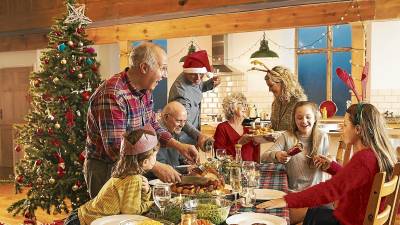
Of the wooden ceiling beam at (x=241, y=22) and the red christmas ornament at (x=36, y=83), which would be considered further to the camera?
the wooden ceiling beam at (x=241, y=22)

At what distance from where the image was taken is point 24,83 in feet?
27.2

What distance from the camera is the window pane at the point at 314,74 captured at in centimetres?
902

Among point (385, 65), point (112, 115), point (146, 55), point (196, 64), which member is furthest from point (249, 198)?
point (385, 65)

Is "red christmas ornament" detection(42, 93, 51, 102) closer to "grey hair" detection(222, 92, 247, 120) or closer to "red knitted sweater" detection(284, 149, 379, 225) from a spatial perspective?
"grey hair" detection(222, 92, 247, 120)

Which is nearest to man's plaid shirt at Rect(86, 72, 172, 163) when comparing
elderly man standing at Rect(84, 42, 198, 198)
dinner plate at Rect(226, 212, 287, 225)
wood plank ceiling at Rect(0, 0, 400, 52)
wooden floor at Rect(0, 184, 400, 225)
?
elderly man standing at Rect(84, 42, 198, 198)

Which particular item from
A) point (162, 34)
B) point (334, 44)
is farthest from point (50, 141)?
point (334, 44)

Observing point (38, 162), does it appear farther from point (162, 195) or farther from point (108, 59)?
point (108, 59)

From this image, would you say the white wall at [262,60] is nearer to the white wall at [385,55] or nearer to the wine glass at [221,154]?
the white wall at [385,55]

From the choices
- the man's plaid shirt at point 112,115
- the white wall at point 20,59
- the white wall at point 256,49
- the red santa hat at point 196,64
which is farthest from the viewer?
the white wall at point 256,49

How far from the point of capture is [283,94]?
3848 millimetres

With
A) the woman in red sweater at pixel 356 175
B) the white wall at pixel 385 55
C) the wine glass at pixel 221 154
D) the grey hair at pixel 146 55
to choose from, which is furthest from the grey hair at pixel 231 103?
the white wall at pixel 385 55

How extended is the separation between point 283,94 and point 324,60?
5552mm

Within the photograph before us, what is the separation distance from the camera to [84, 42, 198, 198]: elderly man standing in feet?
8.01

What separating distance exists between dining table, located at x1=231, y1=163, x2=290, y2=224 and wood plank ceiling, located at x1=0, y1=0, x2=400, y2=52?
8.88 ft
